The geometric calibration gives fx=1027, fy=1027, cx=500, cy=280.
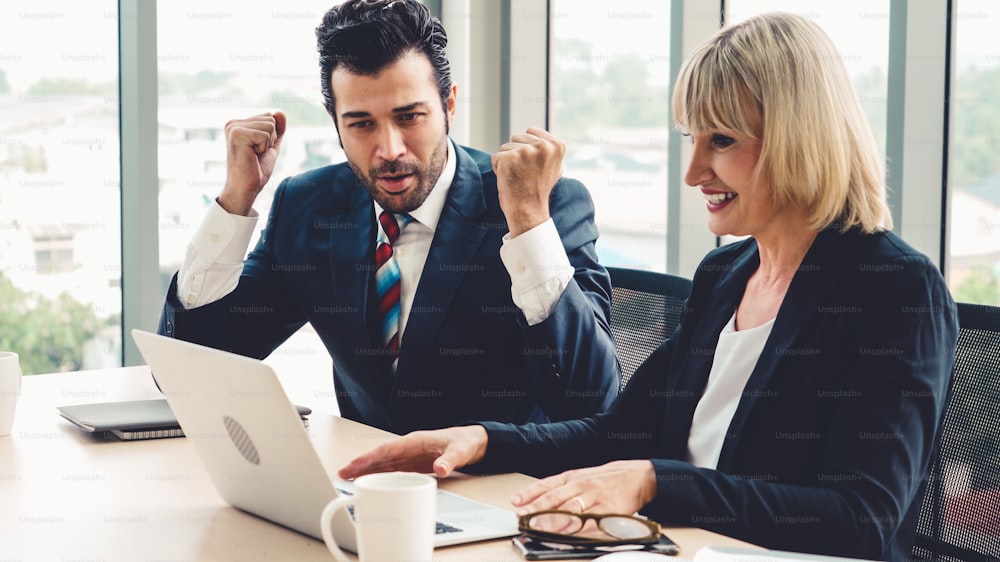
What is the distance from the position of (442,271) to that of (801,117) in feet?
2.53

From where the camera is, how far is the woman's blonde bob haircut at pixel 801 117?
148 cm

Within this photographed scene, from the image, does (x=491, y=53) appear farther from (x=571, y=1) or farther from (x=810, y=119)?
(x=810, y=119)

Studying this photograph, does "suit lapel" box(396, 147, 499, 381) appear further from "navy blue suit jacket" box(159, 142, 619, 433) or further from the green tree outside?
the green tree outside

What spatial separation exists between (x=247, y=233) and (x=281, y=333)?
25cm

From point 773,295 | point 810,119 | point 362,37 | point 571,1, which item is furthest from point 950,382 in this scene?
point 571,1

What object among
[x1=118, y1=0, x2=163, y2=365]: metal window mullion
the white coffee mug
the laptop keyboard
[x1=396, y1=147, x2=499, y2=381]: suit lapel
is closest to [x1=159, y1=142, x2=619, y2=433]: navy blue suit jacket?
[x1=396, y1=147, x2=499, y2=381]: suit lapel

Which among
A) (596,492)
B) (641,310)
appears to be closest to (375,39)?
(641,310)

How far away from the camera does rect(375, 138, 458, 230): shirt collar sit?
2.09m

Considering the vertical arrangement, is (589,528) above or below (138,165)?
below

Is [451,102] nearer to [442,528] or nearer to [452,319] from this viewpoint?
[452,319]

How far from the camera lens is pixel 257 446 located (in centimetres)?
118

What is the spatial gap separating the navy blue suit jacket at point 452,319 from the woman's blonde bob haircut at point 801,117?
46cm

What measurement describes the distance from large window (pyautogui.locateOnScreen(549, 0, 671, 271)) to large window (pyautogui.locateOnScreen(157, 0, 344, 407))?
86cm

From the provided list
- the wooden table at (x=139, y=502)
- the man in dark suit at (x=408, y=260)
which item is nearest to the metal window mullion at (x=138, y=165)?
the man in dark suit at (x=408, y=260)
